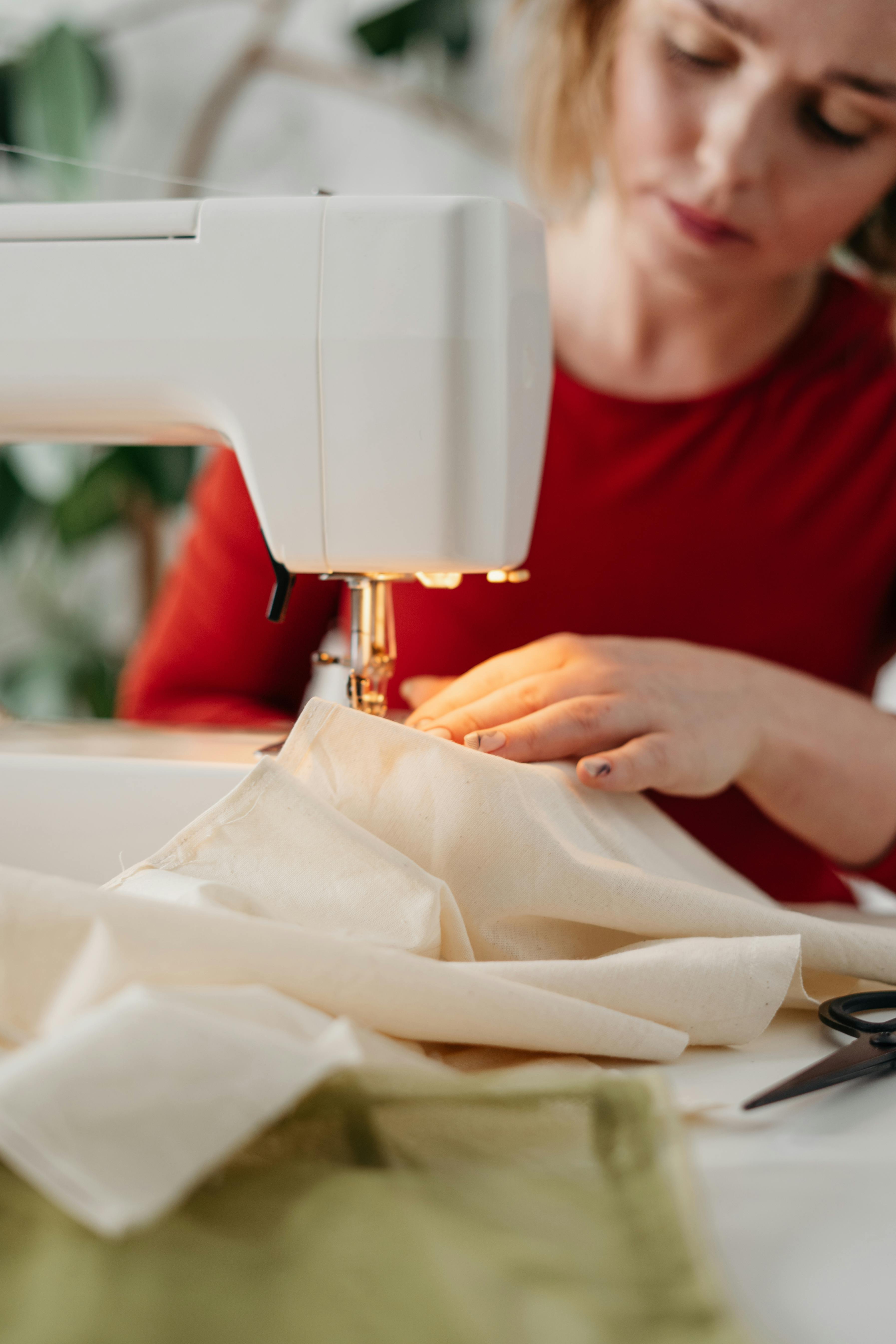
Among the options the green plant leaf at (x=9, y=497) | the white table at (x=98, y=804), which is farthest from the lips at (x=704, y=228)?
the green plant leaf at (x=9, y=497)

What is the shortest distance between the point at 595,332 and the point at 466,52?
1.24 metres

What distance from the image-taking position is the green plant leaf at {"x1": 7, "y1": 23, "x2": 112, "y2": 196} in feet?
5.97

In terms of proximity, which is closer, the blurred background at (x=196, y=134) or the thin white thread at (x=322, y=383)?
the thin white thread at (x=322, y=383)

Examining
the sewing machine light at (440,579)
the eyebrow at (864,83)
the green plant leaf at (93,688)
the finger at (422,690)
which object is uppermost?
the eyebrow at (864,83)

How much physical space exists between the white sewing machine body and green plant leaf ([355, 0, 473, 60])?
1.63m

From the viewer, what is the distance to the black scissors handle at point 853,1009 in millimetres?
446

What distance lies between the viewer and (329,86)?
205 cm

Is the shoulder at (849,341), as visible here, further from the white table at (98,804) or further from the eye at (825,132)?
the white table at (98,804)

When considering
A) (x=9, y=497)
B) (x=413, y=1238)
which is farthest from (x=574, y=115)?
(x=9, y=497)

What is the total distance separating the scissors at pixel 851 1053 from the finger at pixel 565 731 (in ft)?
0.60

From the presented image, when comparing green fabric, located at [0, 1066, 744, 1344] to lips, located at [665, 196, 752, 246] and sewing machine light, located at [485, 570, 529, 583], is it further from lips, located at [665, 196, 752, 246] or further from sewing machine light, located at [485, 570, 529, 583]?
lips, located at [665, 196, 752, 246]

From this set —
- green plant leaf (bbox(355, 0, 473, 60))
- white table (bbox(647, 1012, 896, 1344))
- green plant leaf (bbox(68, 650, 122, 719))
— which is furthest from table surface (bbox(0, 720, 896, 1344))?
green plant leaf (bbox(355, 0, 473, 60))

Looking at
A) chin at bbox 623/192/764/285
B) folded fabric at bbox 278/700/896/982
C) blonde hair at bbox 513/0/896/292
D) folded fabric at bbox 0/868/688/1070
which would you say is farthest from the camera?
blonde hair at bbox 513/0/896/292

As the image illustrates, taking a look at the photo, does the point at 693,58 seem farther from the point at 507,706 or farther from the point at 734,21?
the point at 507,706
